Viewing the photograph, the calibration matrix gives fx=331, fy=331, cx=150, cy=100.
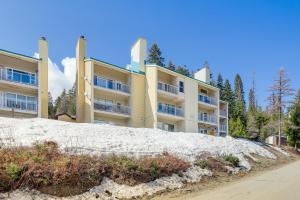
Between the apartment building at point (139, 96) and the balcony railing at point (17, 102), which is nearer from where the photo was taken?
the balcony railing at point (17, 102)

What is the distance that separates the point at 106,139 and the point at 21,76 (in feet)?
43.6

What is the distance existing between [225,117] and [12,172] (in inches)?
1643

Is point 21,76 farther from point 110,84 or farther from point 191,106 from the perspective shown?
point 191,106

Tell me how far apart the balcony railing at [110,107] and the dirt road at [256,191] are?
17204 millimetres

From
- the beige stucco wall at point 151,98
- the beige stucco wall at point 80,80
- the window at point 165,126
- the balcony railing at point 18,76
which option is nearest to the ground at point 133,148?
the balcony railing at point 18,76

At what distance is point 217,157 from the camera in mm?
21422

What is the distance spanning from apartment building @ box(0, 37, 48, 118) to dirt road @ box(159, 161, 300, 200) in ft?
59.9

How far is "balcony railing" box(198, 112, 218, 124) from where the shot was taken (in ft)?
140

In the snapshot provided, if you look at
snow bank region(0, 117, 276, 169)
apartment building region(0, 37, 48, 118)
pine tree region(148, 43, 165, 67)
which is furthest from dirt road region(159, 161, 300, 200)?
pine tree region(148, 43, 165, 67)

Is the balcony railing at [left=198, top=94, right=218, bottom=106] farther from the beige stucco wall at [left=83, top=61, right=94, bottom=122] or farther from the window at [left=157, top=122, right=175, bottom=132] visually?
the beige stucco wall at [left=83, top=61, right=94, bottom=122]

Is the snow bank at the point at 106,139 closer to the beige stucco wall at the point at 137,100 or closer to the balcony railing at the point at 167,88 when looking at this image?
the beige stucco wall at the point at 137,100

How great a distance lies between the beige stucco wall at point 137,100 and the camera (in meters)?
34.8

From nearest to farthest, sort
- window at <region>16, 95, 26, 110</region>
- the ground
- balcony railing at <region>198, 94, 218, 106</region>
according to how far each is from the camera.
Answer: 1. the ground
2. window at <region>16, 95, 26, 110</region>
3. balcony railing at <region>198, 94, 218, 106</region>

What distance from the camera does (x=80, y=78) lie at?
3156 centimetres
